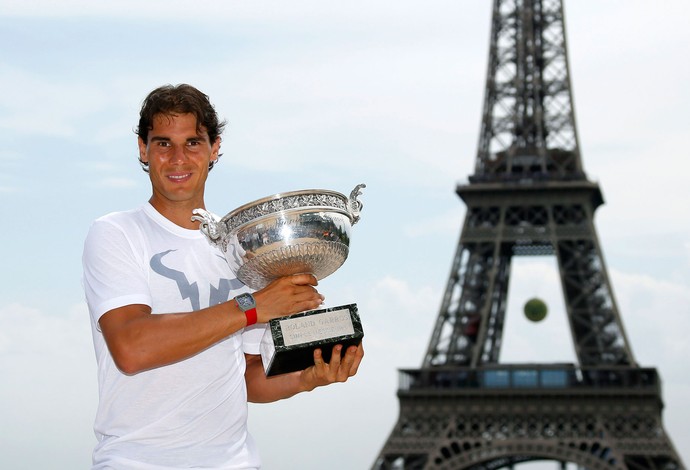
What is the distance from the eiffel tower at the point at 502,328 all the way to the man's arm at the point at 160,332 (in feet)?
152

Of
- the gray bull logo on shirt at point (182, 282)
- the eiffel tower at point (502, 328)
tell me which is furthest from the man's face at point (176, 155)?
the eiffel tower at point (502, 328)

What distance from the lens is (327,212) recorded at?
609cm

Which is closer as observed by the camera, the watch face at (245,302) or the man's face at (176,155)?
the watch face at (245,302)

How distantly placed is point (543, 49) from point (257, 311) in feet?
177

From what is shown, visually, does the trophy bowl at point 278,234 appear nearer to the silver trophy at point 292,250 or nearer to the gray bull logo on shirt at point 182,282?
the silver trophy at point 292,250

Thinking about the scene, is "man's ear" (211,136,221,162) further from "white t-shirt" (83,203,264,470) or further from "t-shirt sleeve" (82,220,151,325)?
"t-shirt sleeve" (82,220,151,325)

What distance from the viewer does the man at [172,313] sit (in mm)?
5469

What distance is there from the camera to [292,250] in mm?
5949

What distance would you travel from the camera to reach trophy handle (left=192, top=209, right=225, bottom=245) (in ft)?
19.5

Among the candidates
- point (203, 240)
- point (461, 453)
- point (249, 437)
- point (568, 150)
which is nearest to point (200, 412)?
point (249, 437)

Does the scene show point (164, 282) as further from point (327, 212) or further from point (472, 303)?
point (472, 303)

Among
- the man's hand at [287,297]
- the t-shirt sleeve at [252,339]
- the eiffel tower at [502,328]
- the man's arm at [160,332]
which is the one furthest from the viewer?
the eiffel tower at [502,328]

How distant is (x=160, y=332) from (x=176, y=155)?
0.83 meters

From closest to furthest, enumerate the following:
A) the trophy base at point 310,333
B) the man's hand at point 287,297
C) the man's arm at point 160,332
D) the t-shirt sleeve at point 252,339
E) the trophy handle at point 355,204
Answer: the man's arm at point 160,332
the man's hand at point 287,297
the trophy base at point 310,333
the trophy handle at point 355,204
the t-shirt sleeve at point 252,339
